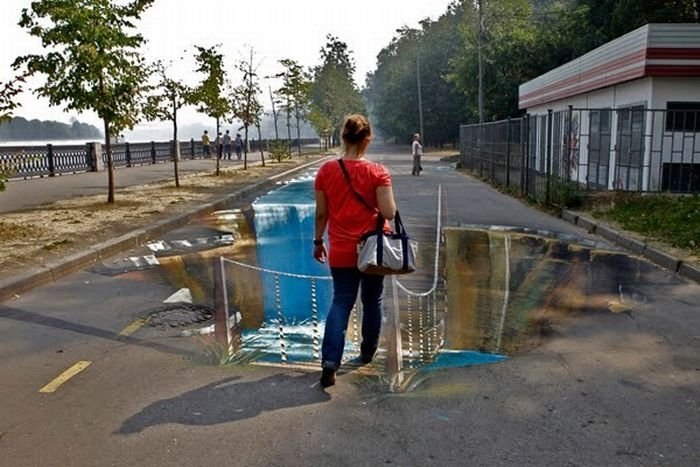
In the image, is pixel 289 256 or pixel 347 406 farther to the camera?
pixel 289 256

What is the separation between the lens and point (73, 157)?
26766 mm

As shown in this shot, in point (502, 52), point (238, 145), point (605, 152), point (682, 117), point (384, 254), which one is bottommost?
point (384, 254)

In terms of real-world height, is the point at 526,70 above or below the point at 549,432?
above

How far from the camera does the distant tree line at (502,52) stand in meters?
31.9

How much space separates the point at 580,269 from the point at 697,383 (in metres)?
4.01

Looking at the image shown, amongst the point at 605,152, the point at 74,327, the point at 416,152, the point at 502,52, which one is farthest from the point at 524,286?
the point at 502,52

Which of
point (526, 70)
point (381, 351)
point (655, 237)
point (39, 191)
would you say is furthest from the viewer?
point (526, 70)

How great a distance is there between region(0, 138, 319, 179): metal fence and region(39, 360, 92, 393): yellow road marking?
12.7m

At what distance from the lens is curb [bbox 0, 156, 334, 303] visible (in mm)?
7156

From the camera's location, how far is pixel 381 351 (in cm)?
514

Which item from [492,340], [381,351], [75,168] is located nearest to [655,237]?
[492,340]

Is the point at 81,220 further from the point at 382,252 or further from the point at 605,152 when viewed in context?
the point at 605,152

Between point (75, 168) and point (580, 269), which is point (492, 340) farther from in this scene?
point (75, 168)

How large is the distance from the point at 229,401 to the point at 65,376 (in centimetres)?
139
